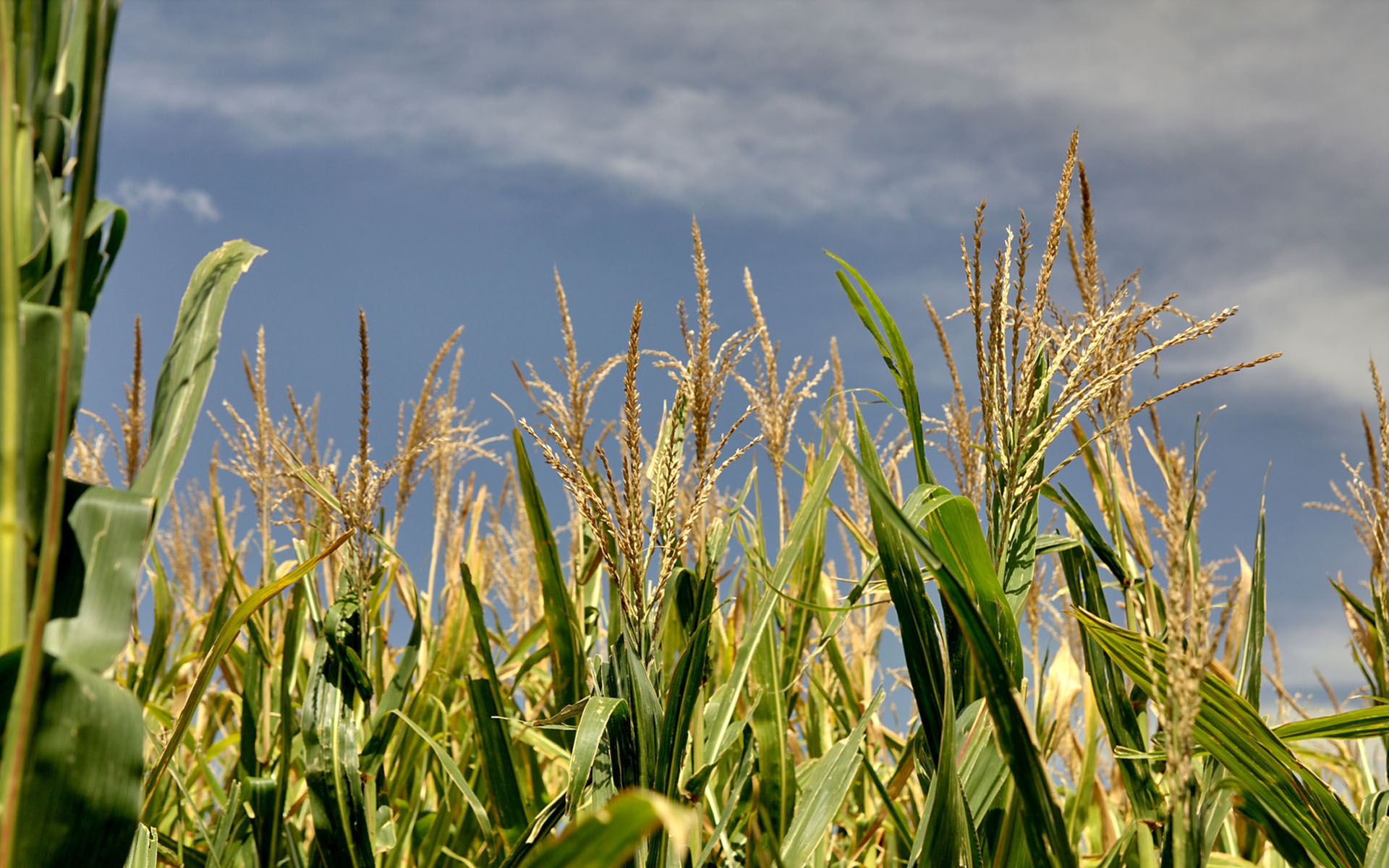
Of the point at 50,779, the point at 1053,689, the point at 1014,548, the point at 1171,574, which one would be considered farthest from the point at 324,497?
the point at 1053,689

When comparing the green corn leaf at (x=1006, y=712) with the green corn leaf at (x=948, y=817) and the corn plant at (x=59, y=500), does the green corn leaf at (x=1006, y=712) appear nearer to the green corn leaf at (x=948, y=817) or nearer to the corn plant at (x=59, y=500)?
the green corn leaf at (x=948, y=817)

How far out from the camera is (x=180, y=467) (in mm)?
773

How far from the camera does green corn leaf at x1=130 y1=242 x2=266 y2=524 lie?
2.51ft

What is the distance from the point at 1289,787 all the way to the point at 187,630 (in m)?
2.71

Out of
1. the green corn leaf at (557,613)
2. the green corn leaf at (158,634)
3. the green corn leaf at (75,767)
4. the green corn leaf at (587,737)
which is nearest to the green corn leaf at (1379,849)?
the green corn leaf at (587,737)

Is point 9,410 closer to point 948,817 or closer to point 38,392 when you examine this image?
point 38,392

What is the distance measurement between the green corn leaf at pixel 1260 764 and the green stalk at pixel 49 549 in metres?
1.02

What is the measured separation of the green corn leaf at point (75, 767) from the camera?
2.04 feet

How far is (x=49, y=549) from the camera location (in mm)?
548

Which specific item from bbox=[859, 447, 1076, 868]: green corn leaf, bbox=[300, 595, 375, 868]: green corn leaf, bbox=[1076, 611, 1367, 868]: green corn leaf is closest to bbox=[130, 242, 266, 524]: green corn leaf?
bbox=[859, 447, 1076, 868]: green corn leaf

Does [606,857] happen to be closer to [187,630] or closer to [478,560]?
[478,560]

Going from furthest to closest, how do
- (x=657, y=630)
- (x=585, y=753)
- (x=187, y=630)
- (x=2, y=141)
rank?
(x=187, y=630) < (x=657, y=630) < (x=585, y=753) < (x=2, y=141)

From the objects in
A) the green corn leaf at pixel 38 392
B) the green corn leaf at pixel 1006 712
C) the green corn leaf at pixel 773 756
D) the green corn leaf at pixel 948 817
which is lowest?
the green corn leaf at pixel 773 756

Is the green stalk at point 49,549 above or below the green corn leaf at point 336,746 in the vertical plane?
above
